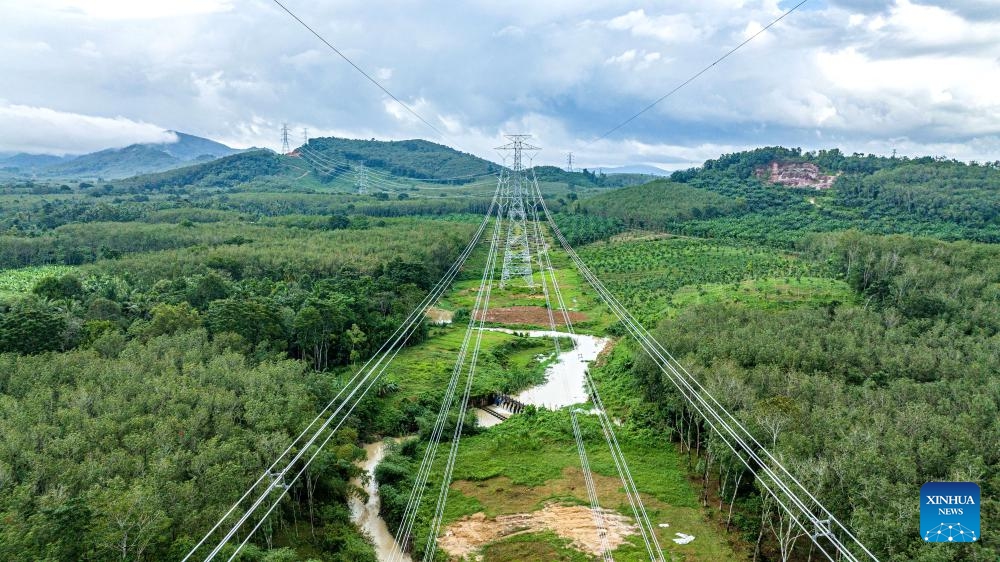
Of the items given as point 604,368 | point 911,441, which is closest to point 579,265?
point 604,368

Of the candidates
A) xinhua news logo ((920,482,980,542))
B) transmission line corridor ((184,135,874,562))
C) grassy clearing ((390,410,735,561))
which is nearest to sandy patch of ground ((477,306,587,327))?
transmission line corridor ((184,135,874,562))

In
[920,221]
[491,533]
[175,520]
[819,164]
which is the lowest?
[491,533]

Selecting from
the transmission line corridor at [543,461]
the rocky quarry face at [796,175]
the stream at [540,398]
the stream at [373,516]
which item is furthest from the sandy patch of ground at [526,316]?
the rocky quarry face at [796,175]

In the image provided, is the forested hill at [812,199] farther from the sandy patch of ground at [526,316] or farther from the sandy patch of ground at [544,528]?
the sandy patch of ground at [544,528]

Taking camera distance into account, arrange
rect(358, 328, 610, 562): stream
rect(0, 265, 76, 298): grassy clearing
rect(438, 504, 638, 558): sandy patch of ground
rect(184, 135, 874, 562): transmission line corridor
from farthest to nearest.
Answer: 1. rect(0, 265, 76, 298): grassy clearing
2. rect(358, 328, 610, 562): stream
3. rect(438, 504, 638, 558): sandy patch of ground
4. rect(184, 135, 874, 562): transmission line corridor

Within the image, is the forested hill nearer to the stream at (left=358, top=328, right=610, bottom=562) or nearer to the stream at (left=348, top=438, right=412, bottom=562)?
the stream at (left=358, top=328, right=610, bottom=562)

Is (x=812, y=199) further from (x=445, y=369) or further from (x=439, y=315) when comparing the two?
(x=445, y=369)

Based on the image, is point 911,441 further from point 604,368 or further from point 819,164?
point 819,164
